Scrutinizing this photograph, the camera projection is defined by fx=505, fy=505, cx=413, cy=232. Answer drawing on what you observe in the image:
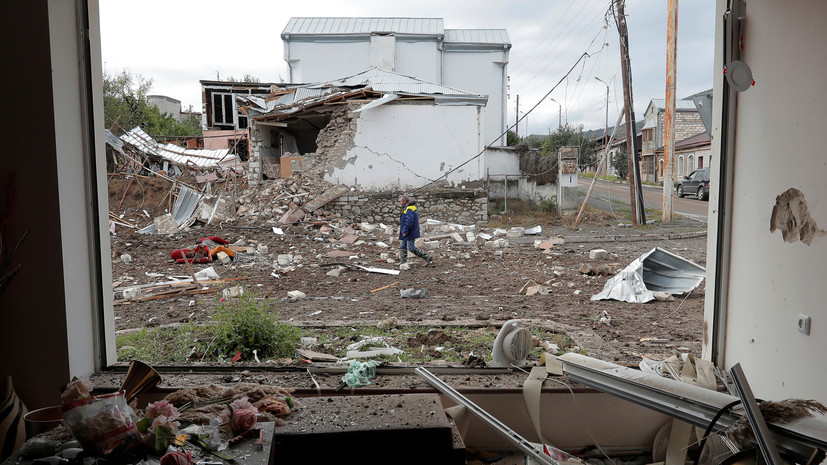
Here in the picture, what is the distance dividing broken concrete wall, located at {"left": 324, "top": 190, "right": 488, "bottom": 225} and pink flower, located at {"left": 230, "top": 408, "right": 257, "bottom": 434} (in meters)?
11.8

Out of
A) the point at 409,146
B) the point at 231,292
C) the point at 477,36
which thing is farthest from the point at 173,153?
the point at 231,292

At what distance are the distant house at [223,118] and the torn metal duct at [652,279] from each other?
1800cm

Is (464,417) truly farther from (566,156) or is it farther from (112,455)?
(566,156)

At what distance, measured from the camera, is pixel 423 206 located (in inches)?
570

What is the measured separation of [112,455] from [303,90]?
51.0 ft

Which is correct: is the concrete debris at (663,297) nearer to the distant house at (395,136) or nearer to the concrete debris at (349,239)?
the concrete debris at (349,239)

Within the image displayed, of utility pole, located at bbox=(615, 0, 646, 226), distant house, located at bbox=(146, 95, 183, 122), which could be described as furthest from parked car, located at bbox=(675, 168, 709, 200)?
distant house, located at bbox=(146, 95, 183, 122)

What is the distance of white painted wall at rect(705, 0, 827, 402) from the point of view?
229cm

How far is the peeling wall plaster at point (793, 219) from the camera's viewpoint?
92.4 inches

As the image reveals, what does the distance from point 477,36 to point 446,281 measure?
70.0ft

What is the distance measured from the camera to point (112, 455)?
200 centimetres

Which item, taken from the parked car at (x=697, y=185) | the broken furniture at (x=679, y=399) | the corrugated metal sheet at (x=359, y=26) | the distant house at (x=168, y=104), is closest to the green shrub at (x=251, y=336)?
the broken furniture at (x=679, y=399)

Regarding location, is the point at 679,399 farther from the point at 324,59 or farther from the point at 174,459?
the point at 324,59

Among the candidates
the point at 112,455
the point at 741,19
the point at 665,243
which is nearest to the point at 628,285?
the point at 741,19
